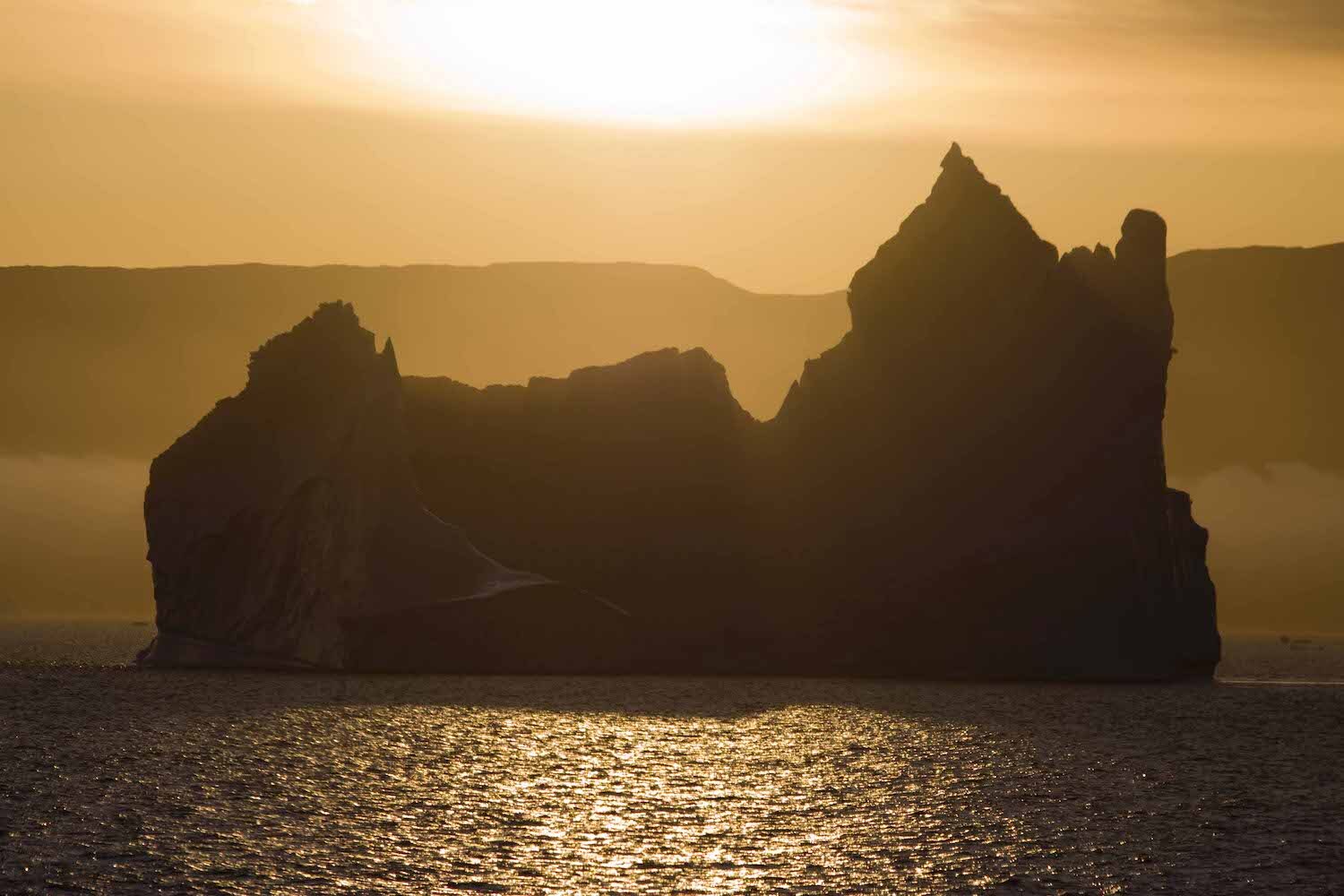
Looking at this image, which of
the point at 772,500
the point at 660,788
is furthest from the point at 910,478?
the point at 660,788

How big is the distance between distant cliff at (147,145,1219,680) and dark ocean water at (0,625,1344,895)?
2232mm

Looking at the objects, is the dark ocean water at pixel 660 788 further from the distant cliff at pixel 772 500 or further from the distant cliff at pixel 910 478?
the distant cliff at pixel 910 478

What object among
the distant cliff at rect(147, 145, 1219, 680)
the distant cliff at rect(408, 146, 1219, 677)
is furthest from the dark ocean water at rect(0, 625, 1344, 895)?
the distant cliff at rect(408, 146, 1219, 677)

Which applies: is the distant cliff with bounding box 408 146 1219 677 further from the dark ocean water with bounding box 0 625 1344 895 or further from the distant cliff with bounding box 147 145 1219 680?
the dark ocean water with bounding box 0 625 1344 895

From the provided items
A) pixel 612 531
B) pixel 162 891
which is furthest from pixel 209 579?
pixel 162 891

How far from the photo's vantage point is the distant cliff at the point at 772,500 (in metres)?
68.1

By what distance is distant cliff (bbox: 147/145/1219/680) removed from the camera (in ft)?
223

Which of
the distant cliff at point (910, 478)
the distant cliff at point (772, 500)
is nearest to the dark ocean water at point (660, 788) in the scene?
the distant cliff at point (772, 500)

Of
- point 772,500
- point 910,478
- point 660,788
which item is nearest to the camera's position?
point 660,788

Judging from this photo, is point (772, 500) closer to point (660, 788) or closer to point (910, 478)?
point (910, 478)

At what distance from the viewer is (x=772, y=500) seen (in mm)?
76000

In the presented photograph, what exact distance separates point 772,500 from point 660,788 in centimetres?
3259

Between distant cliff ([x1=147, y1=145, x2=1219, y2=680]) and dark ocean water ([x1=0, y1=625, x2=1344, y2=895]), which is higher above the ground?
distant cliff ([x1=147, y1=145, x2=1219, y2=680])

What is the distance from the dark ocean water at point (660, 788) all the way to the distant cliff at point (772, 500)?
2.23 m
